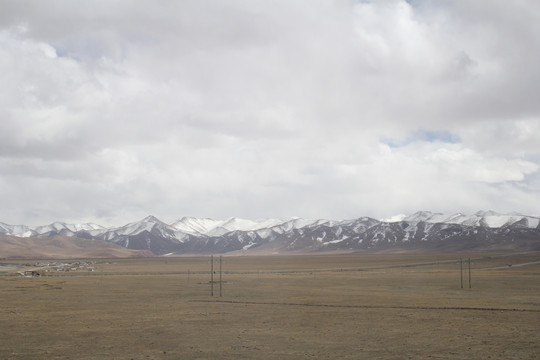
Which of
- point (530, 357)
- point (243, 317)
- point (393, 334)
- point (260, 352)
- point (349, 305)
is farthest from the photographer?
point (349, 305)

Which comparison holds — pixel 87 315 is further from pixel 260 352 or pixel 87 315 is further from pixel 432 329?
pixel 432 329

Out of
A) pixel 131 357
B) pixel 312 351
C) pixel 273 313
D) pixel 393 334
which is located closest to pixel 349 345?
pixel 312 351

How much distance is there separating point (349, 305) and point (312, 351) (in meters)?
22.0

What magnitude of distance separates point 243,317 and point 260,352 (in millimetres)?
13876

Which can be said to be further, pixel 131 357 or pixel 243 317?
pixel 243 317

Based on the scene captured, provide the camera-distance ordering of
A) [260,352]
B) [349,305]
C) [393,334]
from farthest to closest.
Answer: [349,305]
[393,334]
[260,352]

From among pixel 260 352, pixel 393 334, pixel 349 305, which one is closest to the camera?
pixel 260 352

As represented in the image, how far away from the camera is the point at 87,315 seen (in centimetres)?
4128

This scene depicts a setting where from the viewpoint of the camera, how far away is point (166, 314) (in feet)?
136

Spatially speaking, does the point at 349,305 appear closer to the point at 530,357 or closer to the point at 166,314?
the point at 166,314

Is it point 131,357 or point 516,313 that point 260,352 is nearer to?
point 131,357

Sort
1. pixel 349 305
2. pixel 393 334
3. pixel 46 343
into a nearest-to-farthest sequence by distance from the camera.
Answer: pixel 46 343 < pixel 393 334 < pixel 349 305

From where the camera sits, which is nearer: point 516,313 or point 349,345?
point 349,345

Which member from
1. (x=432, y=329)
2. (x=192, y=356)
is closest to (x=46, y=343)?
(x=192, y=356)
